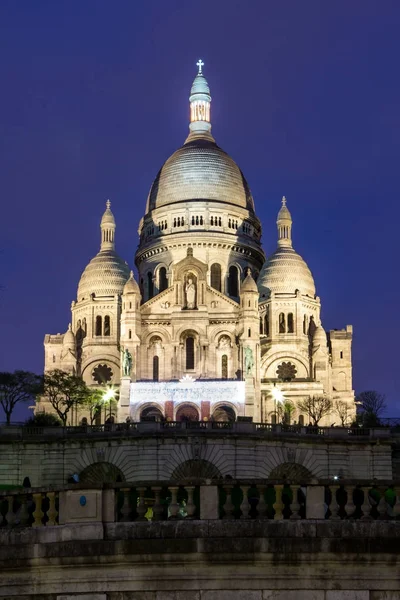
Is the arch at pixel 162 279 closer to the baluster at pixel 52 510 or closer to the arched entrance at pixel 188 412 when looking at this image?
the arched entrance at pixel 188 412

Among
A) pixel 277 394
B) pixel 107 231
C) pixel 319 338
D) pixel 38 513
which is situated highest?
pixel 107 231

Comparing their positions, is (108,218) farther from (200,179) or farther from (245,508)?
(245,508)

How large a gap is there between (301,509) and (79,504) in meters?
2.75

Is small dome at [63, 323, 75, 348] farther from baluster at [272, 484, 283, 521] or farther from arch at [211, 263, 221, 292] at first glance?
baluster at [272, 484, 283, 521]

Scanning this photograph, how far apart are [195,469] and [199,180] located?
73.7m

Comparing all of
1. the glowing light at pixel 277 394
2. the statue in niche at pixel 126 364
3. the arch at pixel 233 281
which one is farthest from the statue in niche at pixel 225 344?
the arch at pixel 233 281

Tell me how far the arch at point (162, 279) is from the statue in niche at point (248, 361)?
19.3m

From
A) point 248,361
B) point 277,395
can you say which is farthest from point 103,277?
point 277,395

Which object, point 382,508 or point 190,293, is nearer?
point 382,508

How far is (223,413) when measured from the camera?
108 m

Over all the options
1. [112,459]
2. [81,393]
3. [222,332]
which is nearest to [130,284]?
[222,332]

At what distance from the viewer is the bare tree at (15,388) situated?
93500 millimetres

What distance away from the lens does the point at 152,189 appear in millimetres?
138750

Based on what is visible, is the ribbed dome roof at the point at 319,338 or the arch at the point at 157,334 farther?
the ribbed dome roof at the point at 319,338
